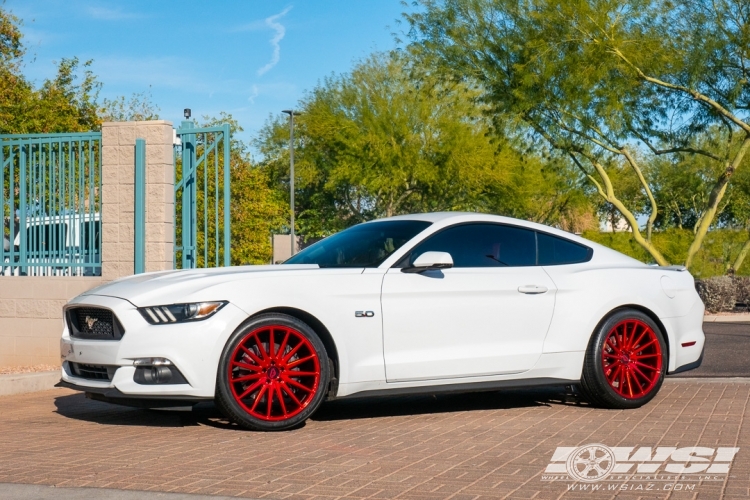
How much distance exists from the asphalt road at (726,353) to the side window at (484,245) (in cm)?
386

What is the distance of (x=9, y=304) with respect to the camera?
1287 cm

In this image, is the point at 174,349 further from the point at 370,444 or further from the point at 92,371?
the point at 370,444

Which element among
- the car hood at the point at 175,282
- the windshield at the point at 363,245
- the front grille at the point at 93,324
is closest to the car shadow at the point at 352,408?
the front grille at the point at 93,324

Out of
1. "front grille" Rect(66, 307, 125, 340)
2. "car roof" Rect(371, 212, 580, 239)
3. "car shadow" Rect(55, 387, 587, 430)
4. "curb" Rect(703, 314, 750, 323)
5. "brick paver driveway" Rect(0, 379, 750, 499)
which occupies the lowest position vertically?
"curb" Rect(703, 314, 750, 323)

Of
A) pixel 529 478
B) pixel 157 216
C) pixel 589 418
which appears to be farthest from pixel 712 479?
pixel 157 216

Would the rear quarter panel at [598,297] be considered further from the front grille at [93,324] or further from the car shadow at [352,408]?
the front grille at [93,324]

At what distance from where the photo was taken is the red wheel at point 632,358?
852 cm

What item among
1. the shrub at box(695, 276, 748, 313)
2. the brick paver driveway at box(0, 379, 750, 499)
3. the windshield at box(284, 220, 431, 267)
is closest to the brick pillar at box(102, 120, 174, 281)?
the brick paver driveway at box(0, 379, 750, 499)

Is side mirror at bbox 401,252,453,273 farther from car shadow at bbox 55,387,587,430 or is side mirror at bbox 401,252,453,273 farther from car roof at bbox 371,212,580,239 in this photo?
car shadow at bbox 55,387,587,430

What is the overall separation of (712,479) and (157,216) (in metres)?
8.40

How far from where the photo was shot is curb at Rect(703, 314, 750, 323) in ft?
72.9

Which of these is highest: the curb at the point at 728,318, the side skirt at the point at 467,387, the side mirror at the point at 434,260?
the side mirror at the point at 434,260

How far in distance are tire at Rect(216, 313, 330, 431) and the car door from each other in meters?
0.58

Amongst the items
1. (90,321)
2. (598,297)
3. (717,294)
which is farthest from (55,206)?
(717,294)
